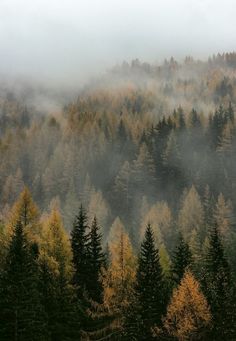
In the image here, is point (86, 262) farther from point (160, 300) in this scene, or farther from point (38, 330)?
point (38, 330)

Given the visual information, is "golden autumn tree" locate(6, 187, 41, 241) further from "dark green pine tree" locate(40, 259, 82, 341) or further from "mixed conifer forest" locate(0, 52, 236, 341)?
"dark green pine tree" locate(40, 259, 82, 341)

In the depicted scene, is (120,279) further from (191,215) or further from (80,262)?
(191,215)

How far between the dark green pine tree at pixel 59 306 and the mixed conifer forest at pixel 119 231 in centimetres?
11

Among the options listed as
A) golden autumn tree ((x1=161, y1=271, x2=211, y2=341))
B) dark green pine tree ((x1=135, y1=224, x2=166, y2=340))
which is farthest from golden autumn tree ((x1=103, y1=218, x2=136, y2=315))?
golden autumn tree ((x1=161, y1=271, x2=211, y2=341))

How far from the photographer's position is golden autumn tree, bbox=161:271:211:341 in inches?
1887

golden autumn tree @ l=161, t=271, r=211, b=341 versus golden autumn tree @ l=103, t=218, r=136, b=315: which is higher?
golden autumn tree @ l=103, t=218, r=136, b=315

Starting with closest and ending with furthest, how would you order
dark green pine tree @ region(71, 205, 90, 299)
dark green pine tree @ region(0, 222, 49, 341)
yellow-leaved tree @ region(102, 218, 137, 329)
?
dark green pine tree @ region(0, 222, 49, 341) < yellow-leaved tree @ region(102, 218, 137, 329) < dark green pine tree @ region(71, 205, 90, 299)

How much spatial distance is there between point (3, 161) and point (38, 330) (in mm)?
140347

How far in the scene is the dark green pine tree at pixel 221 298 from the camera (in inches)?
1900

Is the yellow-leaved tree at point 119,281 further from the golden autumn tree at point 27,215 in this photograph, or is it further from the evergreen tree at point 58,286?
the golden autumn tree at point 27,215

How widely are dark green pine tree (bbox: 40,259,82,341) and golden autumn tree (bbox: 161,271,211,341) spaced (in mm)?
9202

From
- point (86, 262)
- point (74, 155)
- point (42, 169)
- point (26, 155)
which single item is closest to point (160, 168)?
point (74, 155)

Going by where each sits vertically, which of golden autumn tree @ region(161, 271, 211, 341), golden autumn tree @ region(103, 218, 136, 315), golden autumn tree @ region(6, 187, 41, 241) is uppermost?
golden autumn tree @ region(6, 187, 41, 241)

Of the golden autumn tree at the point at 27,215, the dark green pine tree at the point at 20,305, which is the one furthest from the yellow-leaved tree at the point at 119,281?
the golden autumn tree at the point at 27,215
